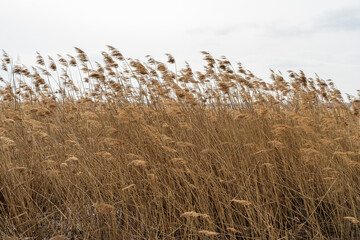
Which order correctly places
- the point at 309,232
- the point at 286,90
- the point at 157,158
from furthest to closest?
the point at 286,90 < the point at 157,158 < the point at 309,232

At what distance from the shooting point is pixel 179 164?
3.63 metres

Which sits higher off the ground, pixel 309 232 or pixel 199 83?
pixel 199 83

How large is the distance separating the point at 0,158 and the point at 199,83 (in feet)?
10.5

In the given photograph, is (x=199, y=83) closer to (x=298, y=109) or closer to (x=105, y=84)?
(x=105, y=84)

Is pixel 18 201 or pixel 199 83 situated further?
pixel 199 83

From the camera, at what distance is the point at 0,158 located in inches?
156

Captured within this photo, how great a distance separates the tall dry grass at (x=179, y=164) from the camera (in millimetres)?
3064

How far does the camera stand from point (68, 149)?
4430mm

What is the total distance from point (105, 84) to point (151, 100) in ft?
2.70

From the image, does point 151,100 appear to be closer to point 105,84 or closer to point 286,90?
point 105,84

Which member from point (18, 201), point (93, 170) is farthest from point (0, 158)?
point (93, 170)

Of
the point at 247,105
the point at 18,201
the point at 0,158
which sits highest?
the point at 247,105

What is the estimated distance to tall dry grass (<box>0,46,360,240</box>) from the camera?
121 inches

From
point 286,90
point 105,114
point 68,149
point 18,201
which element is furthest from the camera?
point 286,90
